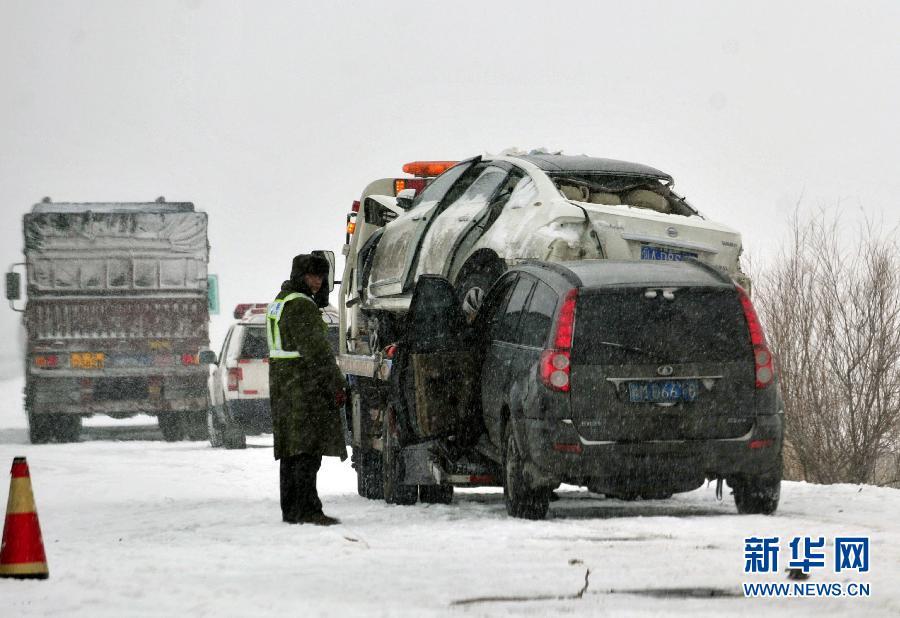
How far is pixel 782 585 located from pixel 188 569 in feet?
9.41

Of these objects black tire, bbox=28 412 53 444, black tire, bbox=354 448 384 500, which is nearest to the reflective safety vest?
black tire, bbox=354 448 384 500

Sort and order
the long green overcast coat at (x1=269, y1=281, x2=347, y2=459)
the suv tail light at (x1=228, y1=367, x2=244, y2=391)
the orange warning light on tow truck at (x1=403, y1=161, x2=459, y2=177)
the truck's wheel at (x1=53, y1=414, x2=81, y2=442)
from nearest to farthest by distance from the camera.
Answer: the long green overcast coat at (x1=269, y1=281, x2=347, y2=459) → the orange warning light on tow truck at (x1=403, y1=161, x2=459, y2=177) → the suv tail light at (x1=228, y1=367, x2=244, y2=391) → the truck's wheel at (x1=53, y1=414, x2=81, y2=442)

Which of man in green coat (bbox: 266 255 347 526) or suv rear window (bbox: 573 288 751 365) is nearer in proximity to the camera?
suv rear window (bbox: 573 288 751 365)

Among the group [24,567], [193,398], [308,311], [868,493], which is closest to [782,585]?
[24,567]

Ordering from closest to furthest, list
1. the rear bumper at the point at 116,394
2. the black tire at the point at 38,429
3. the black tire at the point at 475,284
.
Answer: the black tire at the point at 475,284 → the rear bumper at the point at 116,394 → the black tire at the point at 38,429

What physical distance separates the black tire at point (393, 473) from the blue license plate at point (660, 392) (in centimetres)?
282

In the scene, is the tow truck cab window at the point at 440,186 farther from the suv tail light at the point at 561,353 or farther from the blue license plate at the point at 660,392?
the blue license plate at the point at 660,392

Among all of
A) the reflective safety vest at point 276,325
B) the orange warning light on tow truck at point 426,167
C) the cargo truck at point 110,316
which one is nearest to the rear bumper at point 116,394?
the cargo truck at point 110,316

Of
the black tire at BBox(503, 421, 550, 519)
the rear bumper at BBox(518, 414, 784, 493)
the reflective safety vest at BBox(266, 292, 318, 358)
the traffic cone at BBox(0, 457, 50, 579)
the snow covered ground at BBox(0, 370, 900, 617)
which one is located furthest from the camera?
the reflective safety vest at BBox(266, 292, 318, 358)

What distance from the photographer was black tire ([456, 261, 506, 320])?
1215 cm

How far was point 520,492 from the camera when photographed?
10.4 meters

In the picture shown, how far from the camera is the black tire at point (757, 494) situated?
10.4 metres

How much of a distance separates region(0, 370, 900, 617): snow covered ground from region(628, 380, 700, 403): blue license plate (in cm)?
74

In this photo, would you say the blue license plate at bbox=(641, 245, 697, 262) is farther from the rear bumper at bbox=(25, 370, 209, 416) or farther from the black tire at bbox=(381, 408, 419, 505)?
the rear bumper at bbox=(25, 370, 209, 416)
